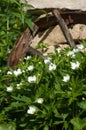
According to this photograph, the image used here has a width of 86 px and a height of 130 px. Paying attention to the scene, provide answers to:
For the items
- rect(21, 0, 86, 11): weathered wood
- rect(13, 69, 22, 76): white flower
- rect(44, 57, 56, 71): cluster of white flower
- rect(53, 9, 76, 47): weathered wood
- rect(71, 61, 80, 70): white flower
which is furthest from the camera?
rect(21, 0, 86, 11): weathered wood

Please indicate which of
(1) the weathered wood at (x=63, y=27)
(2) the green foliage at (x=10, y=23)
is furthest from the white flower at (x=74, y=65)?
(1) the weathered wood at (x=63, y=27)

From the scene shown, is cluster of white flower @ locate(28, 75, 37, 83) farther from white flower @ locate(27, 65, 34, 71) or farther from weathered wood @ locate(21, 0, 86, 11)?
weathered wood @ locate(21, 0, 86, 11)

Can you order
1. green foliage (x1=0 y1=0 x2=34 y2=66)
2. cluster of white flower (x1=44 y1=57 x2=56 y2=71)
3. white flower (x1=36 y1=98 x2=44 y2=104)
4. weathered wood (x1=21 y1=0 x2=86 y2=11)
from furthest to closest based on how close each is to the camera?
1. weathered wood (x1=21 y1=0 x2=86 y2=11)
2. green foliage (x1=0 y1=0 x2=34 y2=66)
3. cluster of white flower (x1=44 y1=57 x2=56 y2=71)
4. white flower (x1=36 y1=98 x2=44 y2=104)

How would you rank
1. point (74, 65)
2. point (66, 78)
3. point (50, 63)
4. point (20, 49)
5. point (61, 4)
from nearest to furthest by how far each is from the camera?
point (66, 78) → point (74, 65) → point (50, 63) → point (20, 49) → point (61, 4)

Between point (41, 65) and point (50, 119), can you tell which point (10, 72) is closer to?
point (41, 65)

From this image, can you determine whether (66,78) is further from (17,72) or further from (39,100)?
(17,72)

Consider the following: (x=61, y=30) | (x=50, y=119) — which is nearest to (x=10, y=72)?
(x=50, y=119)

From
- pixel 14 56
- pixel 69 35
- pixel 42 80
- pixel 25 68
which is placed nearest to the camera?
pixel 42 80

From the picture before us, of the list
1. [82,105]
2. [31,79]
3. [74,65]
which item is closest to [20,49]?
[31,79]

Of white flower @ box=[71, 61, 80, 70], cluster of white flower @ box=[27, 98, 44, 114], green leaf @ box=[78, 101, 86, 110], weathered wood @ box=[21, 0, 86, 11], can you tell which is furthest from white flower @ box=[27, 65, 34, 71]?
weathered wood @ box=[21, 0, 86, 11]

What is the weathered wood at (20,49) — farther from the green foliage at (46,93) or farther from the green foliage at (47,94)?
the green foliage at (47,94)

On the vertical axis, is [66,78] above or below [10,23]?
below
